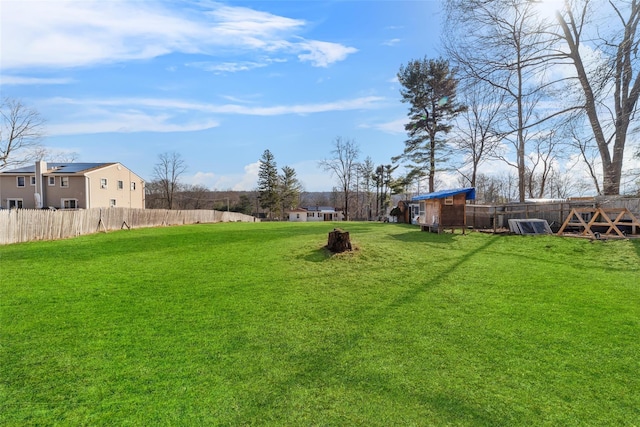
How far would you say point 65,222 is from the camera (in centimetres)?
1436

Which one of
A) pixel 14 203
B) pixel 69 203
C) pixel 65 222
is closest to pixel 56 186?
pixel 69 203

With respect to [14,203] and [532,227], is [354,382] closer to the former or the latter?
[532,227]

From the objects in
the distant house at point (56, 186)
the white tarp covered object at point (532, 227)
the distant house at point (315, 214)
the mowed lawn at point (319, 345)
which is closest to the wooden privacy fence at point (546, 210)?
the white tarp covered object at point (532, 227)

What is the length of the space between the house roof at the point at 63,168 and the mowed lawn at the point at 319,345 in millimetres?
30360

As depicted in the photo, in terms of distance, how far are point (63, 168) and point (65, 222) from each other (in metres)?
24.7

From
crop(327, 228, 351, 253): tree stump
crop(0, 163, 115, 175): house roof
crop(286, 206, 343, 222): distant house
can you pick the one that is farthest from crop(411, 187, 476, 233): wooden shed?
crop(286, 206, 343, 222): distant house

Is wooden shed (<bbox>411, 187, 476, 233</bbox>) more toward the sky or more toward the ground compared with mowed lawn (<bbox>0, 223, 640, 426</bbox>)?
more toward the sky

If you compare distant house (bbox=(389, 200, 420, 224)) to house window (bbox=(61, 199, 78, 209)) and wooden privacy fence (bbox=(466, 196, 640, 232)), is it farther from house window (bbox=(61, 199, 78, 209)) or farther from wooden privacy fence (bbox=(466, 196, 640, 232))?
house window (bbox=(61, 199, 78, 209))

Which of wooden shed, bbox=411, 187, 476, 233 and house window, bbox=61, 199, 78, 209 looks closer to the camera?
wooden shed, bbox=411, 187, 476, 233

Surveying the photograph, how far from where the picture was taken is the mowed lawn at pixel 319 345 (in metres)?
2.73

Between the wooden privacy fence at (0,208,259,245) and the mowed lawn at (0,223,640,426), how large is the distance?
576 centimetres

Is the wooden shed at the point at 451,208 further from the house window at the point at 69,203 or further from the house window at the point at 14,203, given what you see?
the house window at the point at 14,203

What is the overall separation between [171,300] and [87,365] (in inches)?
82.4

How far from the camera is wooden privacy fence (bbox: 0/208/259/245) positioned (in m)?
12.0
